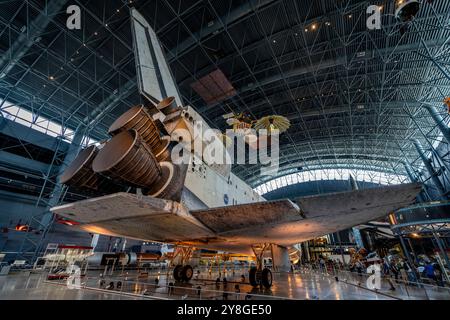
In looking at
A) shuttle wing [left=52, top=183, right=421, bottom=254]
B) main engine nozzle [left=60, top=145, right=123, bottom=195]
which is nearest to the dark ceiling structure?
main engine nozzle [left=60, top=145, right=123, bottom=195]

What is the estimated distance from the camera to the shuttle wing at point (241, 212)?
3.49m

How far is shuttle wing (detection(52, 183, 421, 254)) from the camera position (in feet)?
11.4

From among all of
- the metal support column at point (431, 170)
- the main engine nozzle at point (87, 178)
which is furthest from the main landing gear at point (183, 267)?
the metal support column at point (431, 170)

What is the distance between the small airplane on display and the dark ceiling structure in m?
8.15

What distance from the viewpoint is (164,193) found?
14.2ft

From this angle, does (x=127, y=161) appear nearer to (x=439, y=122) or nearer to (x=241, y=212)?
(x=241, y=212)

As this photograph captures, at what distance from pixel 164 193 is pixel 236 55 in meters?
14.0

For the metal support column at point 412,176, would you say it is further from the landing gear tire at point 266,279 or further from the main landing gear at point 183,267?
the main landing gear at point 183,267

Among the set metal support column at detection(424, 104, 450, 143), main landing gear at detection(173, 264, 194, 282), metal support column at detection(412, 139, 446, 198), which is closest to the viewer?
main landing gear at detection(173, 264, 194, 282)

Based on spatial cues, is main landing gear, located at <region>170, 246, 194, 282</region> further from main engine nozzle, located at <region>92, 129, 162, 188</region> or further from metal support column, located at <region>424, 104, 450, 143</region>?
metal support column, located at <region>424, 104, 450, 143</region>

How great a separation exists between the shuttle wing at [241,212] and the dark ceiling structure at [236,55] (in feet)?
39.8

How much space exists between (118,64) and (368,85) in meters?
21.5

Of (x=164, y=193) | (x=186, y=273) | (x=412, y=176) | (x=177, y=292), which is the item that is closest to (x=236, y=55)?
(x=164, y=193)

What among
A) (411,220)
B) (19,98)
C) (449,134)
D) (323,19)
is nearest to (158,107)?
(323,19)
